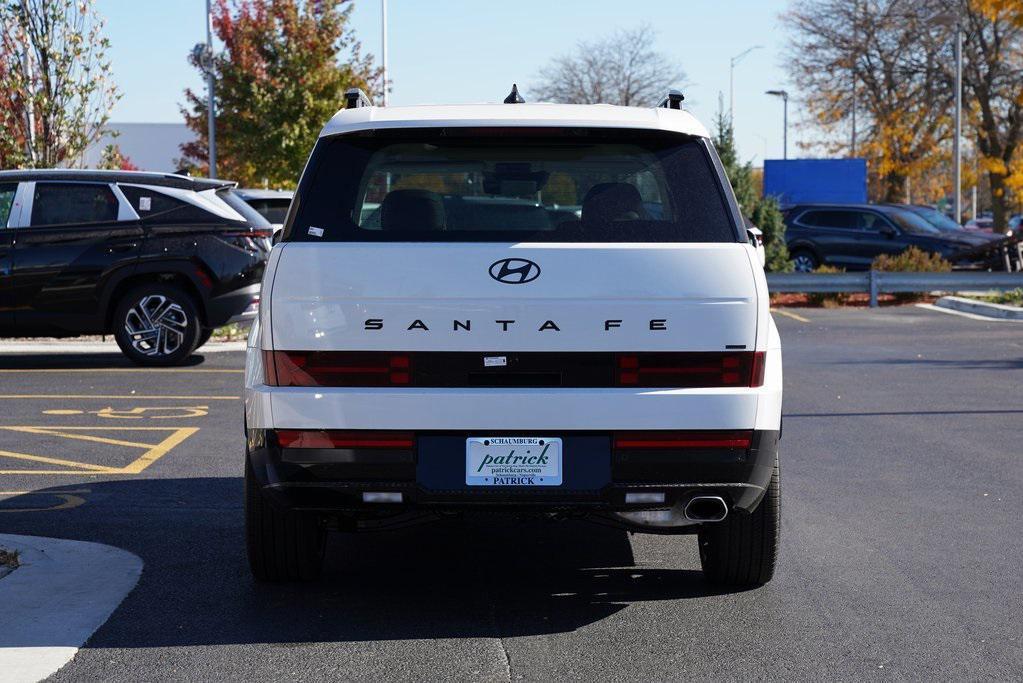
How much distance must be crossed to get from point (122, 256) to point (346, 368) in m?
9.49

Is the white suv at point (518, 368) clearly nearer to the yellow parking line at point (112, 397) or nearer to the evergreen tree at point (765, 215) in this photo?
the yellow parking line at point (112, 397)

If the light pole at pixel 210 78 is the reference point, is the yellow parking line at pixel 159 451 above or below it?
below

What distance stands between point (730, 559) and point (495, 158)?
187 cm

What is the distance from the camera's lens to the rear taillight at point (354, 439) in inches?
210

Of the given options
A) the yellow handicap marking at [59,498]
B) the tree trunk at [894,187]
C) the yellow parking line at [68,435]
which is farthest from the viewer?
the tree trunk at [894,187]

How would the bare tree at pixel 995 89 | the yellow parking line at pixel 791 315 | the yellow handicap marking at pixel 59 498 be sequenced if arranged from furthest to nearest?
1. the bare tree at pixel 995 89
2. the yellow parking line at pixel 791 315
3. the yellow handicap marking at pixel 59 498

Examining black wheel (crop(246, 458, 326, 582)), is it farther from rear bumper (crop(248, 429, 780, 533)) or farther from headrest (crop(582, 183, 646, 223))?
headrest (crop(582, 183, 646, 223))

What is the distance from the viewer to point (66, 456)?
9.57m

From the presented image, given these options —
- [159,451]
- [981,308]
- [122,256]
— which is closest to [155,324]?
[122,256]

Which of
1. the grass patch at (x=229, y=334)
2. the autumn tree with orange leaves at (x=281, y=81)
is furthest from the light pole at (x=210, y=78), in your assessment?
the grass patch at (x=229, y=334)

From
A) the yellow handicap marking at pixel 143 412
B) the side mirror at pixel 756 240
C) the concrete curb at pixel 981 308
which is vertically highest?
the side mirror at pixel 756 240

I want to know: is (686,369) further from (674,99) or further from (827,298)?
(827,298)

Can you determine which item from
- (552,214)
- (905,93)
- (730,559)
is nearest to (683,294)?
(552,214)

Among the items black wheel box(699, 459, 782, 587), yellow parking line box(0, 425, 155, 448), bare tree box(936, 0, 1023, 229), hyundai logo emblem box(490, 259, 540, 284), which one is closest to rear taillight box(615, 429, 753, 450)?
black wheel box(699, 459, 782, 587)
